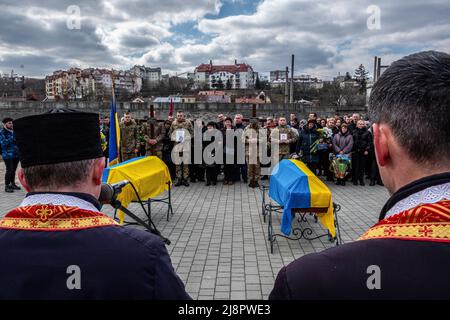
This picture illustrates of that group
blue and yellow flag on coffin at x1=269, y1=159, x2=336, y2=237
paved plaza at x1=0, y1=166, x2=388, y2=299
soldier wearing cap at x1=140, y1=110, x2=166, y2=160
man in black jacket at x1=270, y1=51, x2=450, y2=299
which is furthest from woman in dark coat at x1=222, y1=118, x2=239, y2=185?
man in black jacket at x1=270, y1=51, x2=450, y2=299

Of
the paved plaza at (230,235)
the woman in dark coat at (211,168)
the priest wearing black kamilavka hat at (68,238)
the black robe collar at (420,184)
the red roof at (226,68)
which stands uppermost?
the red roof at (226,68)

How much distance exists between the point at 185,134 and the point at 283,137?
9.77 ft

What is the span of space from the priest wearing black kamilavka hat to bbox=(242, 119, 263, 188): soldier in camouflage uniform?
9.86m

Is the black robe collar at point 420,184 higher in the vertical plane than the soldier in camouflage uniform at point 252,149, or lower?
higher

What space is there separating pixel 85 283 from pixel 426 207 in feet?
3.62

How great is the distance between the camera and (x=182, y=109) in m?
22.5

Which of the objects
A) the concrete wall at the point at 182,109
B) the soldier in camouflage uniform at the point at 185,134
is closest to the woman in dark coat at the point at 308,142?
the soldier in camouflage uniform at the point at 185,134

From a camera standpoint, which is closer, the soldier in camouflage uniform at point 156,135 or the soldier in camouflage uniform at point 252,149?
the soldier in camouflage uniform at point 252,149

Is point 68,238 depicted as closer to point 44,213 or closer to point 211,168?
point 44,213

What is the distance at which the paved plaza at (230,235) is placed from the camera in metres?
4.86

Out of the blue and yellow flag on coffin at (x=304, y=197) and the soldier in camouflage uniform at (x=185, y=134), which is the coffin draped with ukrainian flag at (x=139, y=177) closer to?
the blue and yellow flag on coffin at (x=304, y=197)

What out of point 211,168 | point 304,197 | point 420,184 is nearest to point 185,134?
point 211,168

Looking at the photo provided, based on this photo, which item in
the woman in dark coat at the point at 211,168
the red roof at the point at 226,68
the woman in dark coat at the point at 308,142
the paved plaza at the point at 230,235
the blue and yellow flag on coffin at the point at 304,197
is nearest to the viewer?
the paved plaza at the point at 230,235

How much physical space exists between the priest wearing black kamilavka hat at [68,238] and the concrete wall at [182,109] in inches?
789
